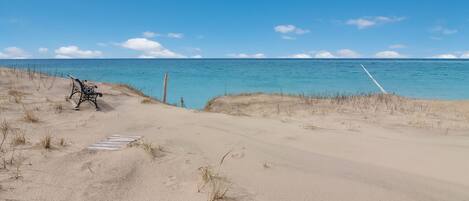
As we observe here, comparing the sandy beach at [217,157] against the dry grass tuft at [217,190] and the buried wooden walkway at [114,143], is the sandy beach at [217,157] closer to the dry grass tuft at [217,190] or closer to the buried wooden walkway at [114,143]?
the dry grass tuft at [217,190]

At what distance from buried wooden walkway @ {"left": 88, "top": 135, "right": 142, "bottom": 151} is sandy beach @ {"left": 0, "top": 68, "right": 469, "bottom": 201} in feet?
0.57

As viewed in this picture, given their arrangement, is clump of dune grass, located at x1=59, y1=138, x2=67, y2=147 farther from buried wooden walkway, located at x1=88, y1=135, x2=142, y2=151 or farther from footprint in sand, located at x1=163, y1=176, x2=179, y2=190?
footprint in sand, located at x1=163, y1=176, x2=179, y2=190

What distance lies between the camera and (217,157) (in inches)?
217

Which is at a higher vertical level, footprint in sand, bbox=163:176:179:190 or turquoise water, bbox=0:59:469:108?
turquoise water, bbox=0:59:469:108

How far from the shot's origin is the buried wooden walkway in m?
5.67

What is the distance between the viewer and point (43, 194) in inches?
154

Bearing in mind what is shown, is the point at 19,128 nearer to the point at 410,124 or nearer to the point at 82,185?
the point at 82,185

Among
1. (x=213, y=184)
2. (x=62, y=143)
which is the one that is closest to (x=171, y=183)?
(x=213, y=184)

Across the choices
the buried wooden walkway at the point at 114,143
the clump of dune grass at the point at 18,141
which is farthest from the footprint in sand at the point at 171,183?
the clump of dune grass at the point at 18,141

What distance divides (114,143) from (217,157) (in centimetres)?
178

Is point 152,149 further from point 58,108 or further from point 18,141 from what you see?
point 58,108

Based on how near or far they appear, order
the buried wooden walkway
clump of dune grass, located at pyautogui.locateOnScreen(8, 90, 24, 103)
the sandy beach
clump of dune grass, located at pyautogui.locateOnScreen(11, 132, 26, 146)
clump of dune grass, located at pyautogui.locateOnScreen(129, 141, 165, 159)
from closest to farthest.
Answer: the sandy beach < clump of dune grass, located at pyautogui.locateOnScreen(129, 141, 165, 159) < clump of dune grass, located at pyautogui.locateOnScreen(11, 132, 26, 146) < the buried wooden walkway < clump of dune grass, located at pyautogui.locateOnScreen(8, 90, 24, 103)

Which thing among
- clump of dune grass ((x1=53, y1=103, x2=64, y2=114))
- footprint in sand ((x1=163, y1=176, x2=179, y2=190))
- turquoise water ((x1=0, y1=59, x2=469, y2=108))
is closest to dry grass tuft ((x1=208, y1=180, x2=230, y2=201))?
footprint in sand ((x1=163, y1=176, x2=179, y2=190))

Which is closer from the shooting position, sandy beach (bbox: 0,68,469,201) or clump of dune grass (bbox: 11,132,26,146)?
sandy beach (bbox: 0,68,469,201)
